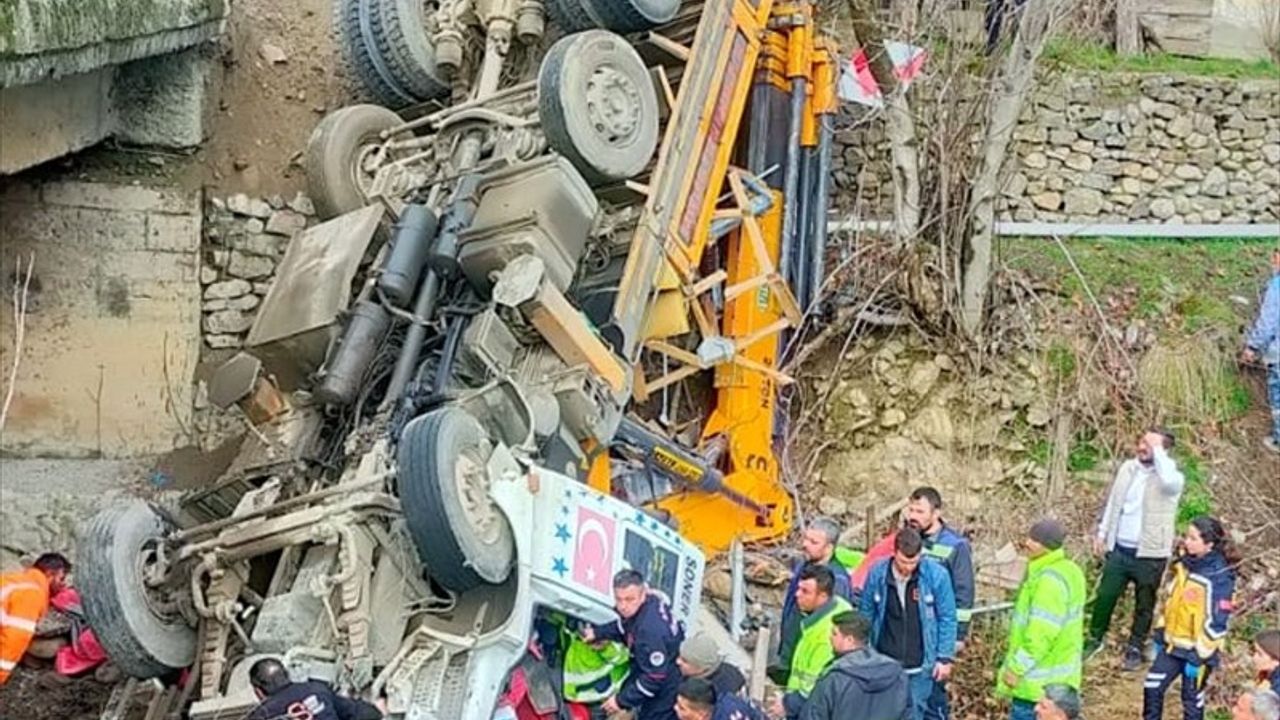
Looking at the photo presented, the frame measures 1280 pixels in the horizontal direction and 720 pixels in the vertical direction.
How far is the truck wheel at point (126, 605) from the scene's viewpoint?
18.2 ft

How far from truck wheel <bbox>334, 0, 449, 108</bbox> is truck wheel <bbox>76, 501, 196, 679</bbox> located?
3353 mm

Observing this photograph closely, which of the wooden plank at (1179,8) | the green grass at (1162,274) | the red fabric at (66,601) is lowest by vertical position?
the red fabric at (66,601)

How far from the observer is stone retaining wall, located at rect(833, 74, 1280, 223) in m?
11.4

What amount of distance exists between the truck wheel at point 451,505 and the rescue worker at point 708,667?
762mm

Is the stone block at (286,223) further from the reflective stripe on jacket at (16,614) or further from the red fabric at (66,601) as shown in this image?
the reflective stripe on jacket at (16,614)

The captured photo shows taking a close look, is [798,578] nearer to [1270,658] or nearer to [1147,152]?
[1270,658]

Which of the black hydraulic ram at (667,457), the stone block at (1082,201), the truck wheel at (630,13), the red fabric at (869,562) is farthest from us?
the stone block at (1082,201)

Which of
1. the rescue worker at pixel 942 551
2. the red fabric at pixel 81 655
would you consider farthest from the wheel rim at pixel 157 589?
the rescue worker at pixel 942 551

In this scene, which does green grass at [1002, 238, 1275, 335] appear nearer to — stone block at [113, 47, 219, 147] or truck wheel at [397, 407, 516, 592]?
truck wheel at [397, 407, 516, 592]

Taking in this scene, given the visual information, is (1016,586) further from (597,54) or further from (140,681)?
(140,681)

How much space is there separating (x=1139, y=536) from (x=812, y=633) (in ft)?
8.72

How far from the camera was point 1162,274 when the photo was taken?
418 inches

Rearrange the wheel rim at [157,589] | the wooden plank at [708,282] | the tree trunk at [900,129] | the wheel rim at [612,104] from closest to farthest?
the wheel rim at [157,589], the wheel rim at [612,104], the wooden plank at [708,282], the tree trunk at [900,129]

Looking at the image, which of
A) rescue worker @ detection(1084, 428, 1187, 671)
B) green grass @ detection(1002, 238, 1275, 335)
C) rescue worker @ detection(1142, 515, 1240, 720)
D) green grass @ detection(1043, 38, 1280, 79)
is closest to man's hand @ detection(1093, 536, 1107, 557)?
rescue worker @ detection(1084, 428, 1187, 671)
